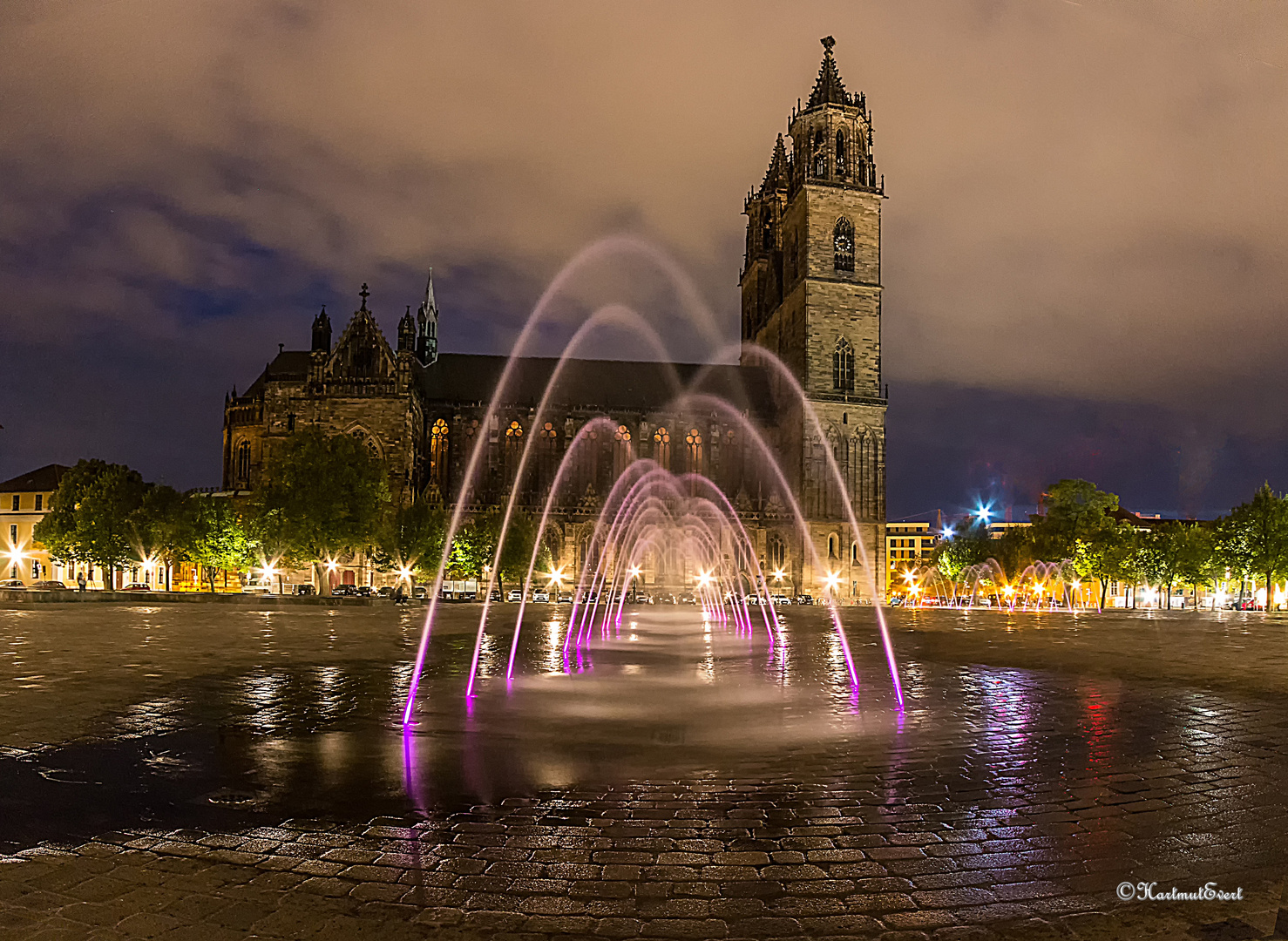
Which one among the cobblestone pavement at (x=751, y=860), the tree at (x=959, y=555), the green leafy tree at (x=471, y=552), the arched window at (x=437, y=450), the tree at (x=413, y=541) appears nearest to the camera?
the cobblestone pavement at (x=751, y=860)

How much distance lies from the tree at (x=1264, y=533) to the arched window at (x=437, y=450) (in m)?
67.7

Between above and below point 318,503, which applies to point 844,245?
above

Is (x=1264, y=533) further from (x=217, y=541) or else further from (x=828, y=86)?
(x=217, y=541)

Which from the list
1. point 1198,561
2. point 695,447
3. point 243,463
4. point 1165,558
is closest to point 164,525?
point 243,463

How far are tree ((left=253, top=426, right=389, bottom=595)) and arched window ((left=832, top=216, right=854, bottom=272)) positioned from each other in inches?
1896

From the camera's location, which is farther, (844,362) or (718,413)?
(718,413)

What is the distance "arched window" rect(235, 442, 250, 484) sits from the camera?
283ft

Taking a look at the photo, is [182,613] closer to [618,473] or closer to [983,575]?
[618,473]

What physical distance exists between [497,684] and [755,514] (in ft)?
246

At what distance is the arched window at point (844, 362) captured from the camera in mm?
84125

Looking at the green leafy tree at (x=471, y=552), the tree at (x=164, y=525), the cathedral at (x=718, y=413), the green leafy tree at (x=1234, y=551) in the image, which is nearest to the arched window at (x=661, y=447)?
the cathedral at (x=718, y=413)

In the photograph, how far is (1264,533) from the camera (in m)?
65.2

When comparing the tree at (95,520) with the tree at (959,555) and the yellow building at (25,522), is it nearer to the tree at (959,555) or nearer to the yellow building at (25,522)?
the yellow building at (25,522)

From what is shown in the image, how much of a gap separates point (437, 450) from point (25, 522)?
47904 millimetres
